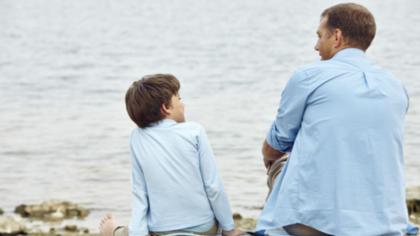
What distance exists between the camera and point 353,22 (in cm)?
443

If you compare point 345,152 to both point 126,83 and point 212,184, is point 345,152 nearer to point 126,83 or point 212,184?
point 212,184

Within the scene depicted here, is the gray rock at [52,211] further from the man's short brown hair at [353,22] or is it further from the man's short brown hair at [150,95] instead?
the man's short brown hair at [353,22]

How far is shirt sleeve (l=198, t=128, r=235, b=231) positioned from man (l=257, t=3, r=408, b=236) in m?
0.25

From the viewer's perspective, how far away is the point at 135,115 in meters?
4.71

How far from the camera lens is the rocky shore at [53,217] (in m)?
8.53

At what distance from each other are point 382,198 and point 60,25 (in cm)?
3234

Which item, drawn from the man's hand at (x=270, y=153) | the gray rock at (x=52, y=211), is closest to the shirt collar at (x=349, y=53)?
the man's hand at (x=270, y=153)

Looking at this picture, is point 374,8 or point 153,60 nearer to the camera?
point 153,60

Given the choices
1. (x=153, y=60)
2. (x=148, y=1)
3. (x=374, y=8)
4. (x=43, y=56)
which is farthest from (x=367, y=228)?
(x=148, y=1)

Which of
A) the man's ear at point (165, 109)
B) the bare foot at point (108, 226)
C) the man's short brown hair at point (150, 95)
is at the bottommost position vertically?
the bare foot at point (108, 226)

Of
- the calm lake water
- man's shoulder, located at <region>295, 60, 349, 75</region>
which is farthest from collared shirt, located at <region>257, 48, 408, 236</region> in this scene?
the calm lake water

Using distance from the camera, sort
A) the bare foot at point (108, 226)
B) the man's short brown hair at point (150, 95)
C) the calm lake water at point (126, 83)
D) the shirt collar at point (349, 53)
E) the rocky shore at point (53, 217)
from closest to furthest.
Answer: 1. the shirt collar at point (349, 53)
2. the man's short brown hair at point (150, 95)
3. the bare foot at point (108, 226)
4. the rocky shore at point (53, 217)
5. the calm lake water at point (126, 83)

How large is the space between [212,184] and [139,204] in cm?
33

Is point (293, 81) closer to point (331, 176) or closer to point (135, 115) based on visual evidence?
point (331, 176)
